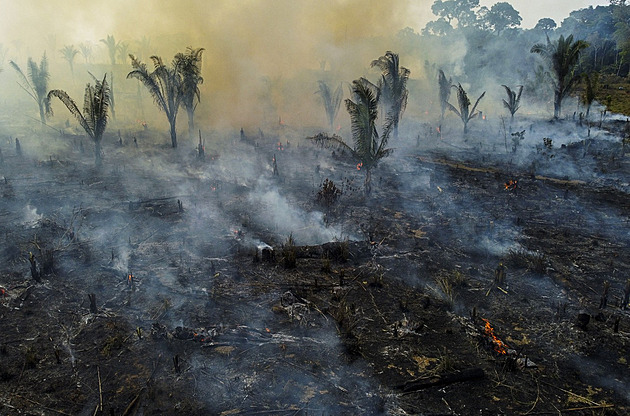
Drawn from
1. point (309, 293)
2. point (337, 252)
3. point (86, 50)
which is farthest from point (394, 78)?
point (86, 50)

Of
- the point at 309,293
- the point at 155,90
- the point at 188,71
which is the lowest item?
the point at 309,293

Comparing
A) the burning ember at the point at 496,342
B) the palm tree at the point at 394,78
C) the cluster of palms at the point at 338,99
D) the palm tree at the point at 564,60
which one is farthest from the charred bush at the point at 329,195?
the palm tree at the point at 564,60

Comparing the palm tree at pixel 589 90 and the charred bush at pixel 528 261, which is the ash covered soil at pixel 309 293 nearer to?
the charred bush at pixel 528 261

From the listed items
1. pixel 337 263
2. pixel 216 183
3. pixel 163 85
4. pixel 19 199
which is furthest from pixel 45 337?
pixel 163 85

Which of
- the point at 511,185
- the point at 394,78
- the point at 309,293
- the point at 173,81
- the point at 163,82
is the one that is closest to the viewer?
the point at 309,293

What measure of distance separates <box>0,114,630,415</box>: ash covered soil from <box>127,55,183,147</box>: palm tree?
520 centimetres

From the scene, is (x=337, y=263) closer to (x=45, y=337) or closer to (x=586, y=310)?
(x=586, y=310)

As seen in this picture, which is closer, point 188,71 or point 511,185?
point 511,185

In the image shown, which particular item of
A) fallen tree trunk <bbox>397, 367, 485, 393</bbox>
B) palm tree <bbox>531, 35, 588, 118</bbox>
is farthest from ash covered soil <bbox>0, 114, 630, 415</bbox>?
palm tree <bbox>531, 35, 588, 118</bbox>

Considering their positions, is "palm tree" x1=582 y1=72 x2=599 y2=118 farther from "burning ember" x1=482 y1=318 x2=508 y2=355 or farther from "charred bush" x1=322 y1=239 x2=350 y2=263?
"burning ember" x1=482 y1=318 x2=508 y2=355

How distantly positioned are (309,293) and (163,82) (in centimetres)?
1852

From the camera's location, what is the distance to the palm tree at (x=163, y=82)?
23.2 metres

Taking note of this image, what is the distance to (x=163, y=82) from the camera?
2483cm

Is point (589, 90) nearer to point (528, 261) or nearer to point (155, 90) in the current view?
point (528, 261)
